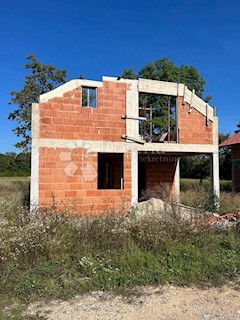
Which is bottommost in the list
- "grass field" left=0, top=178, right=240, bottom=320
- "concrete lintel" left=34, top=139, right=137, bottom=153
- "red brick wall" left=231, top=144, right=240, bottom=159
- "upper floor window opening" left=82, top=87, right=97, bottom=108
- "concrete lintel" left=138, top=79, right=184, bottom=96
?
"grass field" left=0, top=178, right=240, bottom=320

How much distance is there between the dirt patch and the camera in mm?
3936

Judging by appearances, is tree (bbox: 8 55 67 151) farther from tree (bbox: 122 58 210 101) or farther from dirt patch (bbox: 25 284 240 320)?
dirt patch (bbox: 25 284 240 320)

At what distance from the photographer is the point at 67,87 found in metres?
11.2

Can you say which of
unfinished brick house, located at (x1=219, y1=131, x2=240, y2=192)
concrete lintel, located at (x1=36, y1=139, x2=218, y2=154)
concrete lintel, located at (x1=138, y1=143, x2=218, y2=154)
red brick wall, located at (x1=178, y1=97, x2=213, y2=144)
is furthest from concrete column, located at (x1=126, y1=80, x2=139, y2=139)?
unfinished brick house, located at (x1=219, y1=131, x2=240, y2=192)

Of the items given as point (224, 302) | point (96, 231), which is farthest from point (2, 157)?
point (224, 302)

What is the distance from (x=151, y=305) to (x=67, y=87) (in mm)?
8863

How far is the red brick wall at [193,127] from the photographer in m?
13.0

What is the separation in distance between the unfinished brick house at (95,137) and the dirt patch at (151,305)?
20.4 feet

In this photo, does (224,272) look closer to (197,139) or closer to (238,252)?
(238,252)

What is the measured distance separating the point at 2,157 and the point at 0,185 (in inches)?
763

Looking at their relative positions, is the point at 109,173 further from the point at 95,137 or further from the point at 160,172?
the point at 95,137

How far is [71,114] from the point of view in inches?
444

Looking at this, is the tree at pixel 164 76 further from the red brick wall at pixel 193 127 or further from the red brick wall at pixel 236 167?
the red brick wall at pixel 193 127

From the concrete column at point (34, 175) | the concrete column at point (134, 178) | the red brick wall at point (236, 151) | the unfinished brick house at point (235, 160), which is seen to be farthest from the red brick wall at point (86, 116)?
the red brick wall at point (236, 151)
